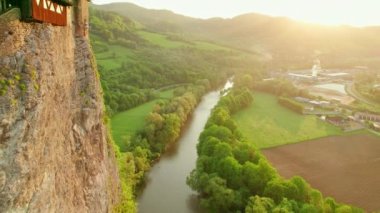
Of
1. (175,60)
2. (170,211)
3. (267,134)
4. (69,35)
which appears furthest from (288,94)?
(69,35)

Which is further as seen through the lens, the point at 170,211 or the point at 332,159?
the point at 332,159

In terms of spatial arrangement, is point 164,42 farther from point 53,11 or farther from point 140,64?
point 53,11

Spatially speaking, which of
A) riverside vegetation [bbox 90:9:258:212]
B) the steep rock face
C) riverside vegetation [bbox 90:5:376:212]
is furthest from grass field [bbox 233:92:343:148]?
the steep rock face

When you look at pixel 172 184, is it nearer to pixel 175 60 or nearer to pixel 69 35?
pixel 69 35

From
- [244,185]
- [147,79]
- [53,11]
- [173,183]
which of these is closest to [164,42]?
[147,79]

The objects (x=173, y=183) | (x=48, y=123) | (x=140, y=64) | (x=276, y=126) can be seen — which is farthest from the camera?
(x=140, y=64)

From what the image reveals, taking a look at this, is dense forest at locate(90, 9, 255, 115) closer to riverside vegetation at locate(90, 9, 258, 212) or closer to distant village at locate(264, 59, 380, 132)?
riverside vegetation at locate(90, 9, 258, 212)
